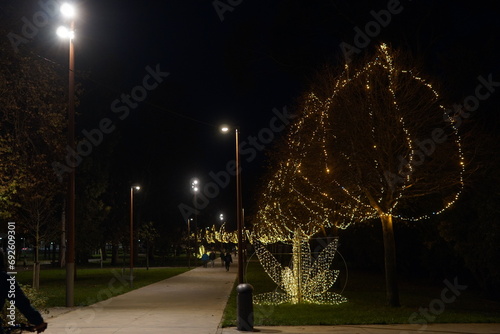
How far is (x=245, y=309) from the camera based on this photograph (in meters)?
14.2

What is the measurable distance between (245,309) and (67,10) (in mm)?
9301

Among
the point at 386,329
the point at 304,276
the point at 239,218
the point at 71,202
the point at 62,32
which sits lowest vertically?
the point at 386,329

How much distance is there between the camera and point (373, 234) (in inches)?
1703

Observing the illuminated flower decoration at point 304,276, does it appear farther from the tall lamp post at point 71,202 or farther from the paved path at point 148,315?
the tall lamp post at point 71,202

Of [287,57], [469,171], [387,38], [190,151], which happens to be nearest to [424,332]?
[469,171]

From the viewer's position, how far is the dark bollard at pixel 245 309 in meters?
14.0

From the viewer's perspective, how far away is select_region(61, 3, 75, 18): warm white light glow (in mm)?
16781

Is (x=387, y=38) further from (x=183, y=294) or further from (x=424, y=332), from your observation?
(x=424, y=332)

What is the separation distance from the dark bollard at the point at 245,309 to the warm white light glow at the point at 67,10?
346 inches

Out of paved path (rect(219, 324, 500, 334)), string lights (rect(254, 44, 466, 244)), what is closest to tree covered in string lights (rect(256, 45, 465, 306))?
string lights (rect(254, 44, 466, 244))

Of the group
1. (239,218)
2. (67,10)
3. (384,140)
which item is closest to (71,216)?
(239,218)

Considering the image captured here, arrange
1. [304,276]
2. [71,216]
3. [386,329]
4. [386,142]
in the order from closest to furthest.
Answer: [386,329], [71,216], [386,142], [304,276]

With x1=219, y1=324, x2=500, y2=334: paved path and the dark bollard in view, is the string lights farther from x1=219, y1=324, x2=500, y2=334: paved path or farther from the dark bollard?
the dark bollard

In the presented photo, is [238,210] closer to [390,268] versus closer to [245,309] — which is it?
[390,268]
